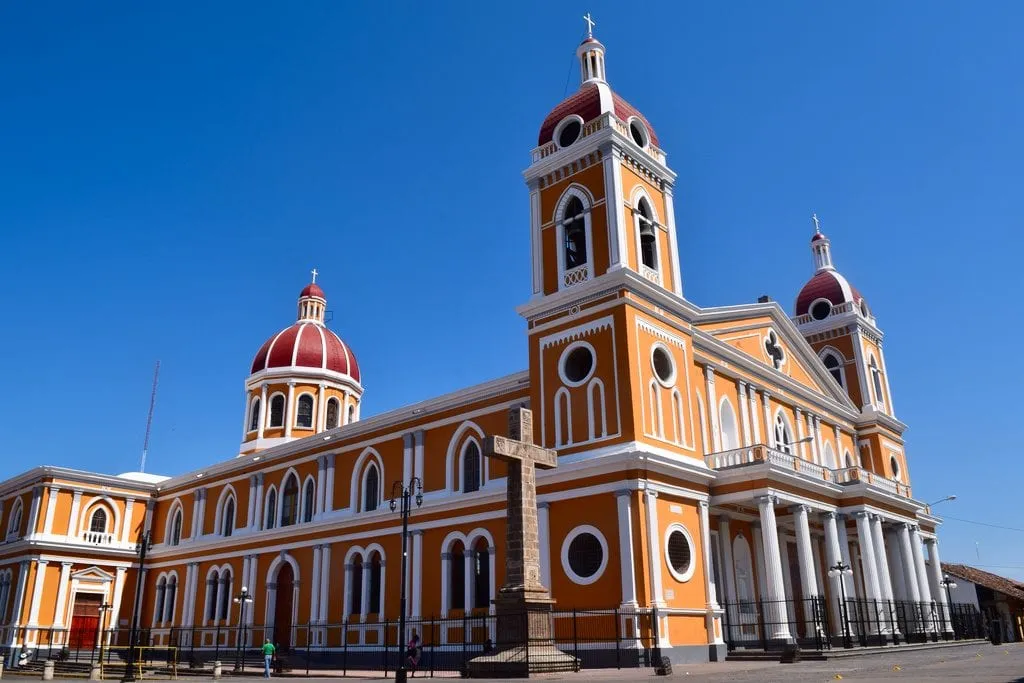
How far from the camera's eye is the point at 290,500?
3638 centimetres

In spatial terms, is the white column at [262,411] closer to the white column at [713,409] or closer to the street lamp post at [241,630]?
the street lamp post at [241,630]

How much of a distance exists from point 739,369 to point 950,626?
13.8 m

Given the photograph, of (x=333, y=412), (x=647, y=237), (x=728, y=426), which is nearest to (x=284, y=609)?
(x=333, y=412)

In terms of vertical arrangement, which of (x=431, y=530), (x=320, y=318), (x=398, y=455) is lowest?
(x=431, y=530)

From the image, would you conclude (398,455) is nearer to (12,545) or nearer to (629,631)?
(629,631)

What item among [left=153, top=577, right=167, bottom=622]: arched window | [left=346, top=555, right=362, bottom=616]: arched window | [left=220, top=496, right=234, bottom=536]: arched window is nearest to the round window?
[left=346, top=555, right=362, bottom=616]: arched window

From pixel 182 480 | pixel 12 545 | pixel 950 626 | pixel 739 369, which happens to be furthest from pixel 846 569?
pixel 12 545

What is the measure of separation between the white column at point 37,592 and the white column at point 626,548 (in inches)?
1222

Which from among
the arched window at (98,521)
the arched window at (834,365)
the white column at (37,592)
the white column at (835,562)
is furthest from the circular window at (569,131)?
the white column at (37,592)

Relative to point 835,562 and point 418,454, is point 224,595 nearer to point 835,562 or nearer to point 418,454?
point 418,454

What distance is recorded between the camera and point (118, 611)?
41656 mm

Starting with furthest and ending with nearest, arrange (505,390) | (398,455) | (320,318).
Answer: (320,318) → (398,455) → (505,390)

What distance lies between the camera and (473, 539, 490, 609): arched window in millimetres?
27078

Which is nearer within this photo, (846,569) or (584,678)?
(584,678)
